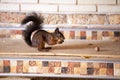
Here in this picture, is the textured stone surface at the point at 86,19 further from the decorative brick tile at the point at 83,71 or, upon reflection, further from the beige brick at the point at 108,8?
the decorative brick tile at the point at 83,71

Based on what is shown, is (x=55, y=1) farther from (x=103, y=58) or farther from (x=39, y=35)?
(x=103, y=58)

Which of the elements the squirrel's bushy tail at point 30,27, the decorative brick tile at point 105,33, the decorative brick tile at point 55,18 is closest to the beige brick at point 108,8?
the decorative brick tile at point 105,33

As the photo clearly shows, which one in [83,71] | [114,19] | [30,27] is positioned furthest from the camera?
[114,19]

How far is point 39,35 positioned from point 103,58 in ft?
1.36

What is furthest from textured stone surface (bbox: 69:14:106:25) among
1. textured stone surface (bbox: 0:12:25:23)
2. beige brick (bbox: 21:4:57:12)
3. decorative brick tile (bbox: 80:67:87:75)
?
decorative brick tile (bbox: 80:67:87:75)

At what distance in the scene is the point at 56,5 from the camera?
183 centimetres

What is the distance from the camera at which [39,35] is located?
145 cm

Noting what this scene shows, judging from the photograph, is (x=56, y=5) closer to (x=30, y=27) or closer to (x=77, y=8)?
(x=77, y=8)

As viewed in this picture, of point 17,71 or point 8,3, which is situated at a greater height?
point 8,3

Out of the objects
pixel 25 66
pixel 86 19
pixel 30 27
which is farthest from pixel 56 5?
pixel 25 66

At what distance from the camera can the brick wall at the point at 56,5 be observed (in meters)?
1.82

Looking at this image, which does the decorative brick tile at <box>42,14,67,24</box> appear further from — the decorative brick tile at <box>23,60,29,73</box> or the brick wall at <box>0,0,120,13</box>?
the decorative brick tile at <box>23,60,29,73</box>

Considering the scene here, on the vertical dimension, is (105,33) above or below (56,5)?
below

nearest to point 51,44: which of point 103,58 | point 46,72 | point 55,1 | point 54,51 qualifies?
point 54,51
